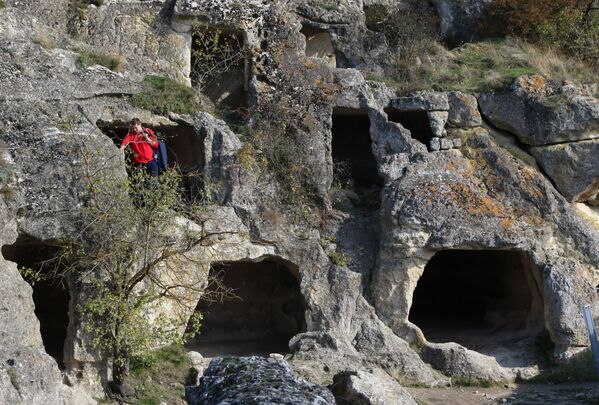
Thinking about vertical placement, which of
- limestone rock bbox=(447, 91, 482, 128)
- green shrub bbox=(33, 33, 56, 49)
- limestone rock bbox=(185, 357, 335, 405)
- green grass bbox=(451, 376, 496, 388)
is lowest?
green grass bbox=(451, 376, 496, 388)

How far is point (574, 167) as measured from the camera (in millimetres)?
16484

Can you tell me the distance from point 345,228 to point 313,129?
1.65 m

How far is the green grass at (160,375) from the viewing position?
13.3m

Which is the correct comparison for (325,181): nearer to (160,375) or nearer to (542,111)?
(542,111)

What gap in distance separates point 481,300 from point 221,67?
6.66 m

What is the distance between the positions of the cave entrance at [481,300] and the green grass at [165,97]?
547cm

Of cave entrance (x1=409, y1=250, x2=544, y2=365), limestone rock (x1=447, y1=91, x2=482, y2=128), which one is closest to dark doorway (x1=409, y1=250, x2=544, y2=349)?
cave entrance (x1=409, y1=250, x2=544, y2=365)

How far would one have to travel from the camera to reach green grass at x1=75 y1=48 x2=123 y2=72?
15.7 m

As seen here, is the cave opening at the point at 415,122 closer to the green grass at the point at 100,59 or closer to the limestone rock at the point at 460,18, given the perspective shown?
the limestone rock at the point at 460,18

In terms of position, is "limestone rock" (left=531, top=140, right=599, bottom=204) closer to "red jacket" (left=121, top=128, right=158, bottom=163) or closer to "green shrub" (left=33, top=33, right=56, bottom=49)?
"red jacket" (left=121, top=128, right=158, bottom=163)

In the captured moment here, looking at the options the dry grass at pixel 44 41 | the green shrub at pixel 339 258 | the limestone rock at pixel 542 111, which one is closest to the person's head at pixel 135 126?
the dry grass at pixel 44 41

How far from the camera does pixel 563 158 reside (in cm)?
1653

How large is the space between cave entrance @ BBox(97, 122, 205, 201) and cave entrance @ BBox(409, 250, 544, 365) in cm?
464

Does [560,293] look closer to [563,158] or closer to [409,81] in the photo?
[563,158]
